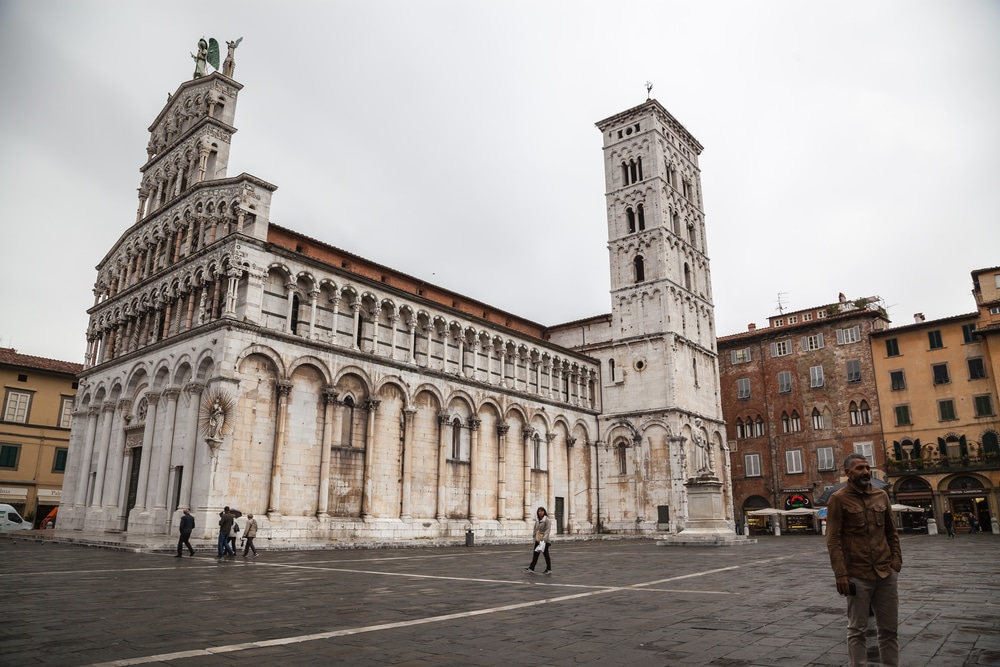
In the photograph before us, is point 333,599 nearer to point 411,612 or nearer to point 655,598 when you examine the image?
point 411,612

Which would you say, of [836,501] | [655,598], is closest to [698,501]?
[655,598]

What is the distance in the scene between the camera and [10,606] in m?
8.62

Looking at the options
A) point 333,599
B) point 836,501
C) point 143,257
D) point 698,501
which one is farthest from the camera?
point 143,257

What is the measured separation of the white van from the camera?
3347 centimetres

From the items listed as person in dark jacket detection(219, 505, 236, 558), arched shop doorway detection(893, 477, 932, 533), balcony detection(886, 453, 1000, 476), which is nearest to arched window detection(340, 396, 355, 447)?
person in dark jacket detection(219, 505, 236, 558)

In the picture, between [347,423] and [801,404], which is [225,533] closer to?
[347,423]

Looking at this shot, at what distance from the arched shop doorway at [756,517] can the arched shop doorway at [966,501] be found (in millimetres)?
11559

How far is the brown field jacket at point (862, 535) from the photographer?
523 centimetres

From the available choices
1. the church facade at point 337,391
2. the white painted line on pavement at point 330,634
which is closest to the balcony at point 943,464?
the church facade at point 337,391

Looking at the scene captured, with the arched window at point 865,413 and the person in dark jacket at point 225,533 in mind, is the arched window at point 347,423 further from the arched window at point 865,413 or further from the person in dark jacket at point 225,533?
the arched window at point 865,413

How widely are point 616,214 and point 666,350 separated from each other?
11.6 meters

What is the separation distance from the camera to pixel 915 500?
42.4 meters

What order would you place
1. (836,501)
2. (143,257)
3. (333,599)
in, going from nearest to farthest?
(836,501)
(333,599)
(143,257)

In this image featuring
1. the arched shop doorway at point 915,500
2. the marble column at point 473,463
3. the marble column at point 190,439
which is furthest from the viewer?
the arched shop doorway at point 915,500
